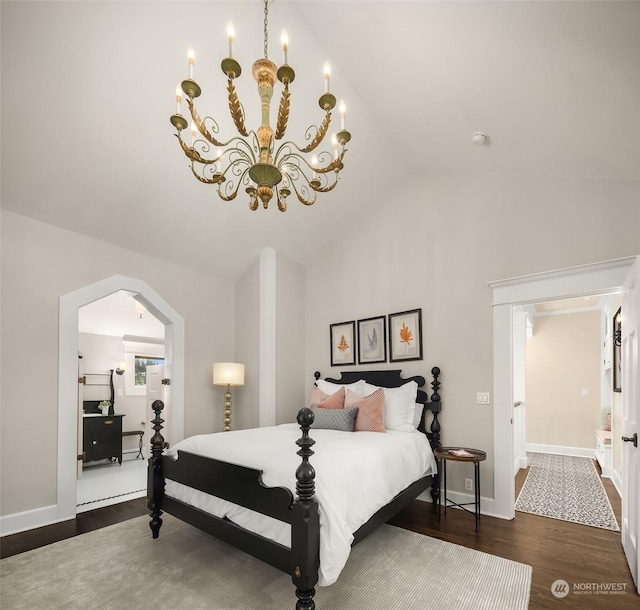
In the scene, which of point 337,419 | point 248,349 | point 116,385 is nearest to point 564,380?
point 337,419

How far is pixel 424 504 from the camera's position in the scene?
402cm

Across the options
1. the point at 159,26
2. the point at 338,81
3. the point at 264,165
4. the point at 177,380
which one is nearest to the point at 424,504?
the point at 177,380

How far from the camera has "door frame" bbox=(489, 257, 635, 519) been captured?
11.1 ft

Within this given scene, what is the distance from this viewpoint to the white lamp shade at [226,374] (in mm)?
4734

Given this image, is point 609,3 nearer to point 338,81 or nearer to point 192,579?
point 338,81

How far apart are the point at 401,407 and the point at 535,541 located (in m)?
1.45

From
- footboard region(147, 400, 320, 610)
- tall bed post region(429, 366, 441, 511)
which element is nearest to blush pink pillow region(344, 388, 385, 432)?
tall bed post region(429, 366, 441, 511)

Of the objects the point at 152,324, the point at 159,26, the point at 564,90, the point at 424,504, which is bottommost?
the point at 424,504

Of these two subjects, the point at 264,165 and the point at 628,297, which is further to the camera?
the point at 628,297

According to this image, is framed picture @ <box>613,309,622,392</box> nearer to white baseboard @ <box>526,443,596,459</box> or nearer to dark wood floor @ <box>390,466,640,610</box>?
dark wood floor @ <box>390,466,640,610</box>

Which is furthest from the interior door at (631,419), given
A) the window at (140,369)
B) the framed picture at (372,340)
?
the window at (140,369)

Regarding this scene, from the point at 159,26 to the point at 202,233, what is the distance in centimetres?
209

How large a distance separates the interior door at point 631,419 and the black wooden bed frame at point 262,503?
1.45 meters

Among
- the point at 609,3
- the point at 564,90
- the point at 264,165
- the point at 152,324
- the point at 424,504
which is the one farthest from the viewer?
the point at 152,324
